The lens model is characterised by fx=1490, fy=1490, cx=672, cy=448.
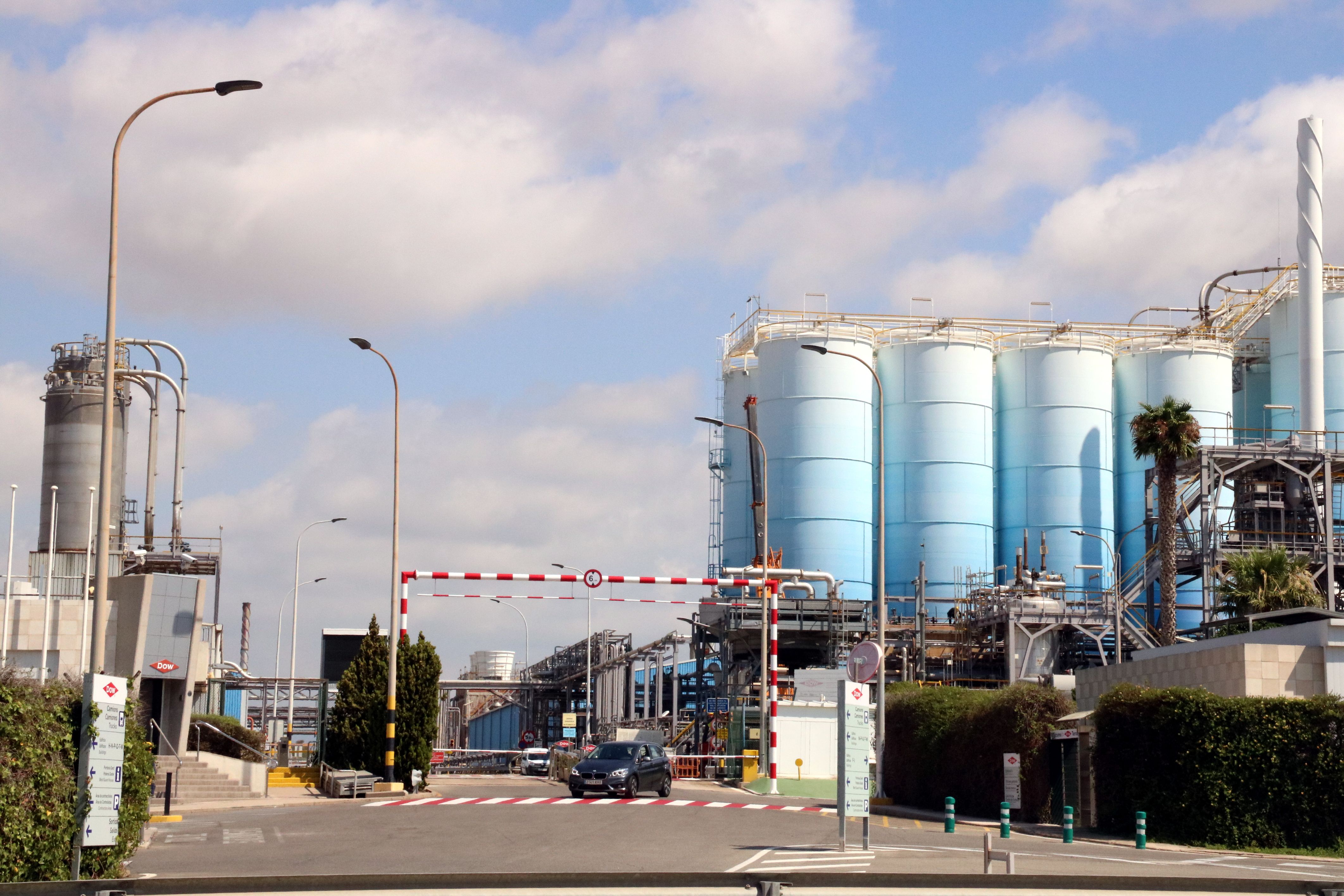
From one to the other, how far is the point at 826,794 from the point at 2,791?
32.4 m

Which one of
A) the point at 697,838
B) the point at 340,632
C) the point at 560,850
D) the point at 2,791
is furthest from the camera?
the point at 340,632

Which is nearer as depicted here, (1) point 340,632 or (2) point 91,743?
(2) point 91,743

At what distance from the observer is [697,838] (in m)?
24.0

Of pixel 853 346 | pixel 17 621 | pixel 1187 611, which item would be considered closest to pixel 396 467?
pixel 17 621

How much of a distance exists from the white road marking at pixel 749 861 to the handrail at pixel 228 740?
26.7 meters

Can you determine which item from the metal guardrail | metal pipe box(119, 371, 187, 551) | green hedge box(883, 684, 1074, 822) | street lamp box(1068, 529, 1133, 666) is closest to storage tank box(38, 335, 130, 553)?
metal pipe box(119, 371, 187, 551)

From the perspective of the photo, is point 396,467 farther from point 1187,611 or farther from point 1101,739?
point 1187,611

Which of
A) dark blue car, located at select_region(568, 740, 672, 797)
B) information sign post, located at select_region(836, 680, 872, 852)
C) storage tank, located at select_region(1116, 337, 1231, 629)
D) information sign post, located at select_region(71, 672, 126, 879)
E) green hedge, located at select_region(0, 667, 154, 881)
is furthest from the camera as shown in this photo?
storage tank, located at select_region(1116, 337, 1231, 629)

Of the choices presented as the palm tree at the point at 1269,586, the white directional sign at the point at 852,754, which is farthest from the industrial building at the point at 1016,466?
the white directional sign at the point at 852,754

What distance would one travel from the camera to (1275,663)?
91.5 ft

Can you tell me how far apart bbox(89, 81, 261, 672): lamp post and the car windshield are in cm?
1705

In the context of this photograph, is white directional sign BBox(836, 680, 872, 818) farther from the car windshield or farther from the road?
the car windshield

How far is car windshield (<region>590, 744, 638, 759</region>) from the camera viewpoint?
116 feet

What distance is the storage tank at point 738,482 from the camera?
77062 millimetres
